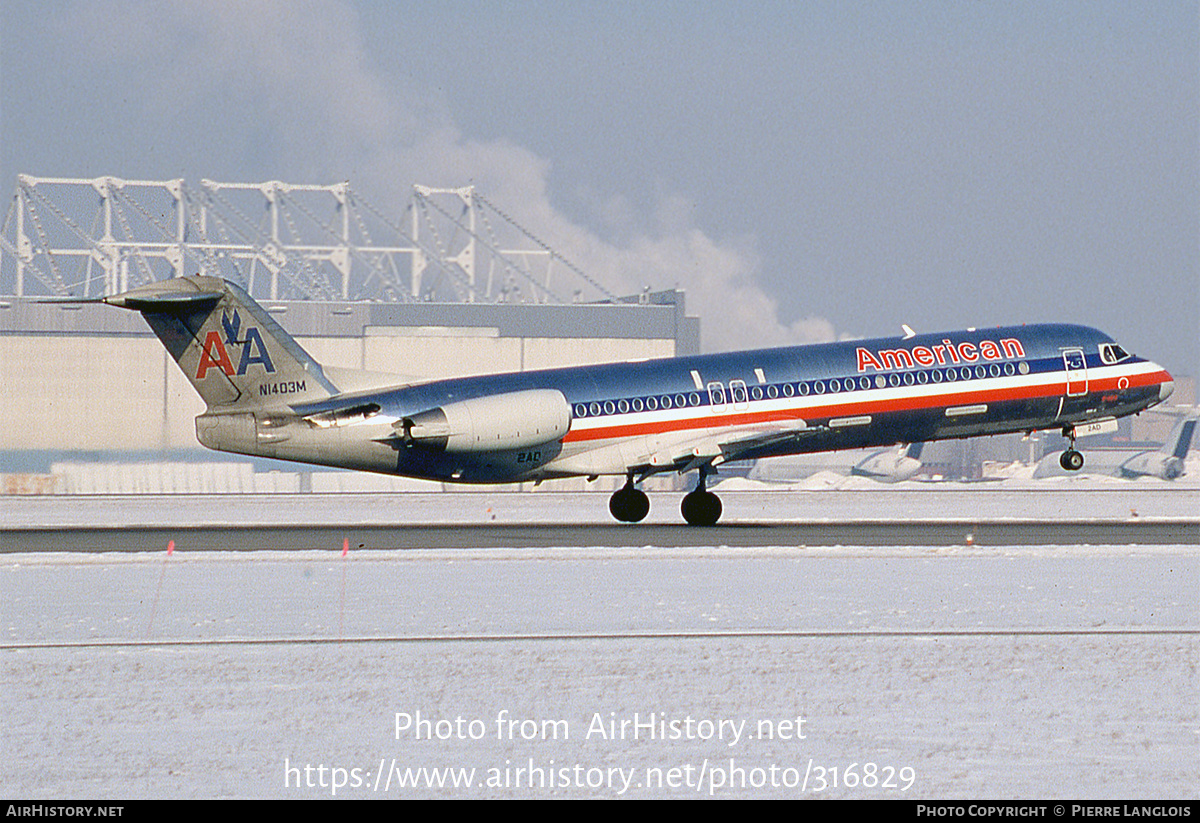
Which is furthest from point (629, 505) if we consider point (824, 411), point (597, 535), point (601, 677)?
point (601, 677)

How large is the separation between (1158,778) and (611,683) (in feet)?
17.8

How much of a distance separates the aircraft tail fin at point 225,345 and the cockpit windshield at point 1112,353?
21.1 metres

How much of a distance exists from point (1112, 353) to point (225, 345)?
23220 mm

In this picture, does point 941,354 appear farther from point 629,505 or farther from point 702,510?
point 629,505

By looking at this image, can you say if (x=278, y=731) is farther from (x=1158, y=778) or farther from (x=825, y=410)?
(x=825, y=410)

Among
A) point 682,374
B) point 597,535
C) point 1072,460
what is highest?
point 682,374

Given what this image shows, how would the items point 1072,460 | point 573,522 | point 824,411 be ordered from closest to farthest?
point 824,411 → point 573,522 → point 1072,460

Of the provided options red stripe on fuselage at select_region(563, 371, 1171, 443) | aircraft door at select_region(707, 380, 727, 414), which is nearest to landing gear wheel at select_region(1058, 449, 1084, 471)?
red stripe on fuselage at select_region(563, 371, 1171, 443)

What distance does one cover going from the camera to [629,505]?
37031 mm

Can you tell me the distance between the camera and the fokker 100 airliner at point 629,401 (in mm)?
33062

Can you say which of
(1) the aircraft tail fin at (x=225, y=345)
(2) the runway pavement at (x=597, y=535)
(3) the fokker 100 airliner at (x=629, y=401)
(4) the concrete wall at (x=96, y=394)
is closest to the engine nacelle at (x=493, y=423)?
(3) the fokker 100 airliner at (x=629, y=401)

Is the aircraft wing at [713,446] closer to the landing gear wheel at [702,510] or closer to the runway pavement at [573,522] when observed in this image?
the landing gear wheel at [702,510]

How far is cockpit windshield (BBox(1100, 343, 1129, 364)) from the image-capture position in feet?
129
